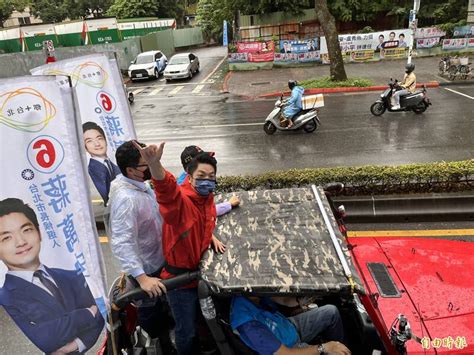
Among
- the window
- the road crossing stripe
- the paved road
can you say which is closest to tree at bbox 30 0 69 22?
the window

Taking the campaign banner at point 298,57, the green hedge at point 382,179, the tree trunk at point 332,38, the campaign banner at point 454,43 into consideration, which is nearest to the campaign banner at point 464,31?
the campaign banner at point 454,43

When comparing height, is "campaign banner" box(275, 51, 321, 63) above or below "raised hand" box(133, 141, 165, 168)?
below

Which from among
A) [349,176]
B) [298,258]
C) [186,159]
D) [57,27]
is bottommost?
[349,176]

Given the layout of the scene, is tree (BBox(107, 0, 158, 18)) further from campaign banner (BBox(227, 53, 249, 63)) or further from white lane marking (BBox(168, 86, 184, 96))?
white lane marking (BBox(168, 86, 184, 96))

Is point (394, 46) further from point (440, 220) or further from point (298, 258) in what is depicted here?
point (298, 258)

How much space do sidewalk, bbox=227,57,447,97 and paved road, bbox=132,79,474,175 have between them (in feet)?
6.60

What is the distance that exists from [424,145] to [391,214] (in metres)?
4.44

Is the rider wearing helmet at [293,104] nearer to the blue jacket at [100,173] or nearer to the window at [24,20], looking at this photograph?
the blue jacket at [100,173]

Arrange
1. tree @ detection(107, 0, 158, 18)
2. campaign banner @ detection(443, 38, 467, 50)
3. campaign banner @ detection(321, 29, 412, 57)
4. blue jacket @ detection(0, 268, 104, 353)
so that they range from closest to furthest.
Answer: blue jacket @ detection(0, 268, 104, 353) → campaign banner @ detection(443, 38, 467, 50) → campaign banner @ detection(321, 29, 412, 57) → tree @ detection(107, 0, 158, 18)

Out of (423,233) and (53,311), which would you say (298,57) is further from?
(53,311)

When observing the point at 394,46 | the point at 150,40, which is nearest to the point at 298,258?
the point at 394,46

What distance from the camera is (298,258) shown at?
8.30 ft

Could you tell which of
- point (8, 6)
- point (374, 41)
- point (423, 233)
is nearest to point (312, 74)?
point (374, 41)

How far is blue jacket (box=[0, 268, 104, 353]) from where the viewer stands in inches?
118
